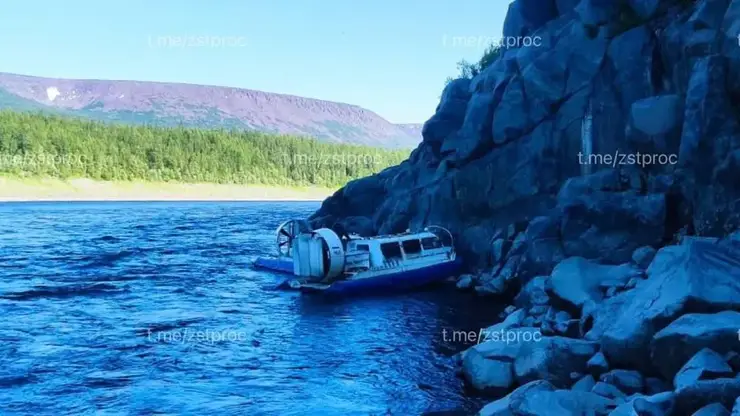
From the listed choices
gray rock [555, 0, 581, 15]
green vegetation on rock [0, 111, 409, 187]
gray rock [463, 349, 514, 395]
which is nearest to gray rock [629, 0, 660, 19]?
gray rock [555, 0, 581, 15]

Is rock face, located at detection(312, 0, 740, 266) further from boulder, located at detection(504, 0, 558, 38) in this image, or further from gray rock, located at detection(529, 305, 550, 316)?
gray rock, located at detection(529, 305, 550, 316)

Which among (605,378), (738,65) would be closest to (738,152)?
(738,65)

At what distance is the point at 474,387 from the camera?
71.4 ft

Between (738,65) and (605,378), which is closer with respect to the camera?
(605,378)

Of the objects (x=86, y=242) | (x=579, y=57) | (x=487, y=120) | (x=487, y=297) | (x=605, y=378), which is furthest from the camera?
(x=86, y=242)

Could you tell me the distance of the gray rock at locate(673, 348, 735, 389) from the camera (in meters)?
15.8

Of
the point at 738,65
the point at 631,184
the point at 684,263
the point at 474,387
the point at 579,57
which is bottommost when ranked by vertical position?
the point at 474,387

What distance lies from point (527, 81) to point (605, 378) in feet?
93.8

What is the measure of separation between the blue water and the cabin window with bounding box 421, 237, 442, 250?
4.15 m

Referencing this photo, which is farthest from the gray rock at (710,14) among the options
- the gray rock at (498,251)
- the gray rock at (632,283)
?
the gray rock at (498,251)

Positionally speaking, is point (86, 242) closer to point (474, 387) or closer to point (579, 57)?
point (579, 57)

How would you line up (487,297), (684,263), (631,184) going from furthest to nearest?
(487,297), (631,184), (684,263)

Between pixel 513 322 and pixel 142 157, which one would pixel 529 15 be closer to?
pixel 513 322

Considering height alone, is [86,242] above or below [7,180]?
below
